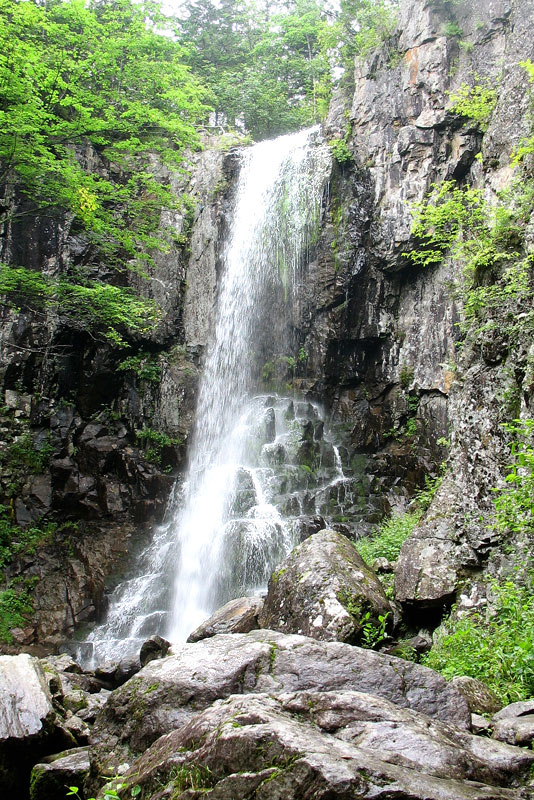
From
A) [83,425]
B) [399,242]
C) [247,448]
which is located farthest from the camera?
[83,425]

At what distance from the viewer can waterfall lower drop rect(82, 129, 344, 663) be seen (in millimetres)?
11078

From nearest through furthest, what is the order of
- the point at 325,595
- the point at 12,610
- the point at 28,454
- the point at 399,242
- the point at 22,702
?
the point at 22,702
the point at 325,595
the point at 12,610
the point at 28,454
the point at 399,242

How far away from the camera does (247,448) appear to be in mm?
14281

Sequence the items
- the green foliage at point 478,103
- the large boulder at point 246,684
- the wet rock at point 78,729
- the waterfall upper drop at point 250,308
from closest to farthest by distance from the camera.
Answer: the large boulder at point 246,684, the wet rock at point 78,729, the green foliage at point 478,103, the waterfall upper drop at point 250,308

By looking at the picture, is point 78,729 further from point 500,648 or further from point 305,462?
point 305,462

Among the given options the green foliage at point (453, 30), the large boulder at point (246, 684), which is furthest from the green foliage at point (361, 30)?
the large boulder at point (246, 684)

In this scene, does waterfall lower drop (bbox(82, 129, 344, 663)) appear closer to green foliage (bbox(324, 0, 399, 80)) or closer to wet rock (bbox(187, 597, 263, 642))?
green foliage (bbox(324, 0, 399, 80))

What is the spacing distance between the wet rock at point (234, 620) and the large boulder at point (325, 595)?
48 centimetres

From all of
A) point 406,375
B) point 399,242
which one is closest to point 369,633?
point 406,375

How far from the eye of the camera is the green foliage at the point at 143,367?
15955mm

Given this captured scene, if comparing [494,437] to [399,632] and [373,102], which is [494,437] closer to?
[399,632]

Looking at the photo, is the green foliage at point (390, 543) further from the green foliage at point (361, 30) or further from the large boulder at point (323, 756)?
the green foliage at point (361, 30)

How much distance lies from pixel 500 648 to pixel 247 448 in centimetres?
1044

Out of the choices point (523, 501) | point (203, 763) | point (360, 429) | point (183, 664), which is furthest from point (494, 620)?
point (360, 429)
